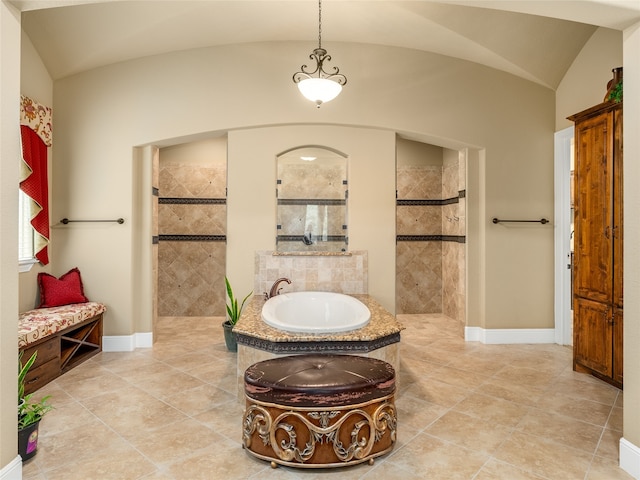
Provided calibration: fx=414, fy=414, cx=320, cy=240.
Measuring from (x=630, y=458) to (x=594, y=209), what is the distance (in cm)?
183

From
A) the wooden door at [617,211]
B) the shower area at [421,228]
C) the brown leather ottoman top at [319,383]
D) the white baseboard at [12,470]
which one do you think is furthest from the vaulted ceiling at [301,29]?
the white baseboard at [12,470]

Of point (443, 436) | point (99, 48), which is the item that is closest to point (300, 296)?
point (443, 436)

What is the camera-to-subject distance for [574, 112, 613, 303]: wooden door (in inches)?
117

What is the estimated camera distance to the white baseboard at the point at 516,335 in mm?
4160

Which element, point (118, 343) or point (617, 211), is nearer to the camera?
point (617, 211)

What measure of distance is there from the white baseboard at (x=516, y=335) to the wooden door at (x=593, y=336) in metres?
0.83

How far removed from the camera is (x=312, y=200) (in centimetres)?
411

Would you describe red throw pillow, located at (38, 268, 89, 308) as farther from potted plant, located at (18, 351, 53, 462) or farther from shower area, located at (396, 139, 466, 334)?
shower area, located at (396, 139, 466, 334)

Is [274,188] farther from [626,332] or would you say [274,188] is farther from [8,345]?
[626,332]

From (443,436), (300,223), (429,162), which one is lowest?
(443,436)

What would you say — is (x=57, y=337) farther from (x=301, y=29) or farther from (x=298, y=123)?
(x=301, y=29)

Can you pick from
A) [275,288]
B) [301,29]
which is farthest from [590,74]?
[275,288]

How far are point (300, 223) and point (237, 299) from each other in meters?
0.96

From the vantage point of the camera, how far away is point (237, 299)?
4.00 meters
